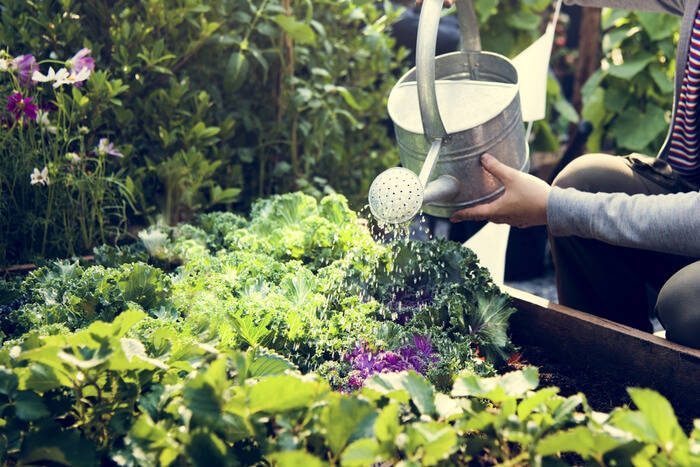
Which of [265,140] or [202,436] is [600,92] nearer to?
[265,140]

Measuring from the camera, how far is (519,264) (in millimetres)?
3213

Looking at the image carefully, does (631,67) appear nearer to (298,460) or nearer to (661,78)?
(661,78)

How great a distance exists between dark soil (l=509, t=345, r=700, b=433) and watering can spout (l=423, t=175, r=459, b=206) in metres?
0.40

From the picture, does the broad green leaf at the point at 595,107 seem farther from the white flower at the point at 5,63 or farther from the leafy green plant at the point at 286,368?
the white flower at the point at 5,63

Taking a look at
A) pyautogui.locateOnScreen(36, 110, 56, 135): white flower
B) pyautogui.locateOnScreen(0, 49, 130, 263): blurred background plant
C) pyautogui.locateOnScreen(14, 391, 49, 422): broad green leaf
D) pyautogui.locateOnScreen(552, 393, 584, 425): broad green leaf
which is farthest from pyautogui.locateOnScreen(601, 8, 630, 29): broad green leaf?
pyautogui.locateOnScreen(14, 391, 49, 422): broad green leaf

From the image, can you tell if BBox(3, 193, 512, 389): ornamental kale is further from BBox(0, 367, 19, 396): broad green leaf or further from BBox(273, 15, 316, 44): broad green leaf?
BBox(273, 15, 316, 44): broad green leaf

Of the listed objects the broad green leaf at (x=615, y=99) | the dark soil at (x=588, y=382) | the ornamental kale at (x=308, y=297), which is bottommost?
the dark soil at (x=588, y=382)

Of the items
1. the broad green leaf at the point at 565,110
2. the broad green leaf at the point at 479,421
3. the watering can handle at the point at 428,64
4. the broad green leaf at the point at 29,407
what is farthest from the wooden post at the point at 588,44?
the broad green leaf at the point at 29,407

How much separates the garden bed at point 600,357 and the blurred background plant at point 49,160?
3.72 ft

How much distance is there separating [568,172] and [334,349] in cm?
83

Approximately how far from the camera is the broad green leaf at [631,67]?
121 inches

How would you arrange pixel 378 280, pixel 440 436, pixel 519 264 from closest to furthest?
1. pixel 440 436
2. pixel 378 280
3. pixel 519 264

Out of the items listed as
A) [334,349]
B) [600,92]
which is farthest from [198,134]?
[600,92]

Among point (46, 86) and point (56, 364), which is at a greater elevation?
point (46, 86)
